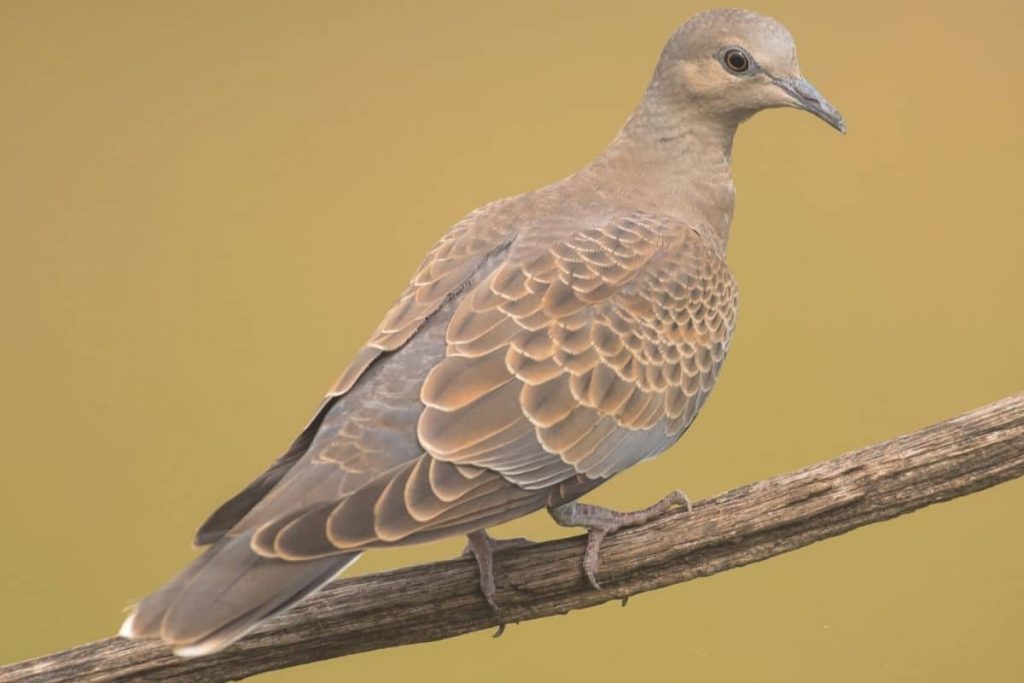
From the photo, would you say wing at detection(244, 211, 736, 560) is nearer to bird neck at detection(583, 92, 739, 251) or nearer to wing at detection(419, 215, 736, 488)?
wing at detection(419, 215, 736, 488)

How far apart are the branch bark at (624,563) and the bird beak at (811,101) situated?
0.68 m

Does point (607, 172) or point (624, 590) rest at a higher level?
point (607, 172)

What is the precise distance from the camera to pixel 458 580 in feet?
9.66

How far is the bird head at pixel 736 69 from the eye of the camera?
10.4 ft

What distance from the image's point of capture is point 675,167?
3.32 m

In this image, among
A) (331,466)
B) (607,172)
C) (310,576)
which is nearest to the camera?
(310,576)

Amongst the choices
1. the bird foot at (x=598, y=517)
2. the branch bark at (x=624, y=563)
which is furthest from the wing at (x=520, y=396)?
the branch bark at (x=624, y=563)

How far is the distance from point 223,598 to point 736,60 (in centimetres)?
163

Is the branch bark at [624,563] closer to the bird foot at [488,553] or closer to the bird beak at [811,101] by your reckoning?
the bird foot at [488,553]

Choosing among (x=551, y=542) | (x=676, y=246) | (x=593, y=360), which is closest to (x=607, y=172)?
(x=676, y=246)

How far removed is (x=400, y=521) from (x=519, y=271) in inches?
26.6

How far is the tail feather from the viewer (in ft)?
7.69

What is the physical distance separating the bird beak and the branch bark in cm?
68

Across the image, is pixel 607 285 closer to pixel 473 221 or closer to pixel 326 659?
pixel 473 221
